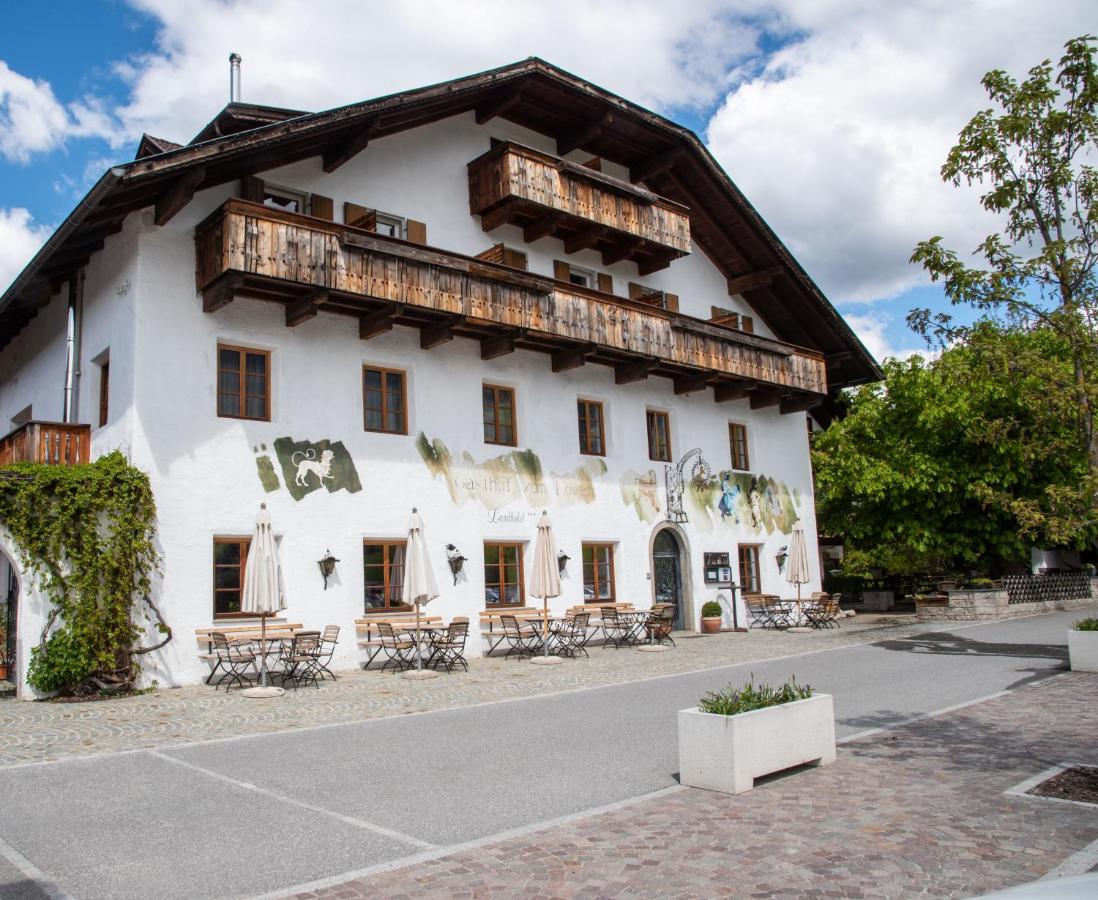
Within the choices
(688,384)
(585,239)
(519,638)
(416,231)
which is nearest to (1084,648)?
(519,638)

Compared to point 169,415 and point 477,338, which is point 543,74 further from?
point 169,415

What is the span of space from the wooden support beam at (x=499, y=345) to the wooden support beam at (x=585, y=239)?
3479 millimetres

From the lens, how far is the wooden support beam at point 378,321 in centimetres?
1666

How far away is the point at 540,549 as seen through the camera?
17.0 metres

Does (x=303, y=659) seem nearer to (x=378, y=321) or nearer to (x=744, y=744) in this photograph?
(x=378, y=321)

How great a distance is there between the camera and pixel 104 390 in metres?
16.4

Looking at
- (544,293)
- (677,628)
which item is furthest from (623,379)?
(677,628)

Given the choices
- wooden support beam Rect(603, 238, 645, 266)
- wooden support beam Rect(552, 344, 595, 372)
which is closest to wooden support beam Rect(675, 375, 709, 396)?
wooden support beam Rect(603, 238, 645, 266)

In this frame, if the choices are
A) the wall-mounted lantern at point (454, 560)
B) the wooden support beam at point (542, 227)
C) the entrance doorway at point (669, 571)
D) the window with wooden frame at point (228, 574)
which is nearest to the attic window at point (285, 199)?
the wooden support beam at point (542, 227)

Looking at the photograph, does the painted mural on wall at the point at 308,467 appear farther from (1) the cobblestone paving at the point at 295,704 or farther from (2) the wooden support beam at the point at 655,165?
(2) the wooden support beam at the point at 655,165

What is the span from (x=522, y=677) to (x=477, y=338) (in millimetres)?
7367

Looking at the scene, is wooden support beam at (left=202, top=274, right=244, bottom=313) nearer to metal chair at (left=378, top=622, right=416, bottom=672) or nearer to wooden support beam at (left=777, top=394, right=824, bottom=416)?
metal chair at (left=378, top=622, right=416, bottom=672)

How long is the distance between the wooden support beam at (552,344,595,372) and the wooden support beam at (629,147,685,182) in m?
5.76

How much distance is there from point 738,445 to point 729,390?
5.79ft
